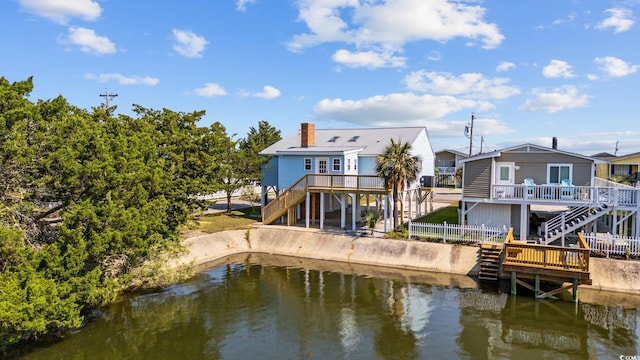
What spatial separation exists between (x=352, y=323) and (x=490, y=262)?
9.80 m

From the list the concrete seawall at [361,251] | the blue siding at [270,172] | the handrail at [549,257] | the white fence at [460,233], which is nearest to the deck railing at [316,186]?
the concrete seawall at [361,251]

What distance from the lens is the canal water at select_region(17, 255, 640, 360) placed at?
14.7 metres

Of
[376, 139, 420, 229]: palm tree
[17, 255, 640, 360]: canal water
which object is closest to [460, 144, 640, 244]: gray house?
[376, 139, 420, 229]: palm tree

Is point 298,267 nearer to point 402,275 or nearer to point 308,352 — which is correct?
point 402,275

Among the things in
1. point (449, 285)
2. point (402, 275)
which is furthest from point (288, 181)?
point (449, 285)

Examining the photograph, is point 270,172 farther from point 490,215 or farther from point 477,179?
point 490,215

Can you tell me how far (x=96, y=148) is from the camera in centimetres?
1664

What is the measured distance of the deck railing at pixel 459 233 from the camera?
24.3m

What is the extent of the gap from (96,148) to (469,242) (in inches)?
811

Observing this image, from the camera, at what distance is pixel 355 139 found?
126ft

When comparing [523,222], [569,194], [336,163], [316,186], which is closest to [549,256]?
[523,222]

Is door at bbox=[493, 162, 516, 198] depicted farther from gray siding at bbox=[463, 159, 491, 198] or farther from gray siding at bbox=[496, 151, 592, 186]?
gray siding at bbox=[463, 159, 491, 198]

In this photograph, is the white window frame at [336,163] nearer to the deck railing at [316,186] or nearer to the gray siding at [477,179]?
the deck railing at [316,186]

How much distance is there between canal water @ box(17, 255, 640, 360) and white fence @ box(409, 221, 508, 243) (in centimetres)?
306
